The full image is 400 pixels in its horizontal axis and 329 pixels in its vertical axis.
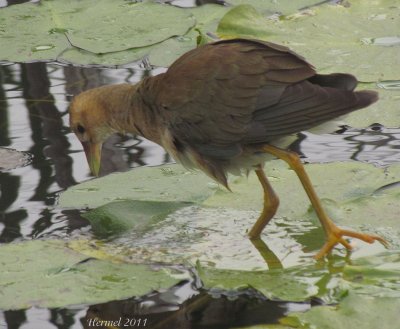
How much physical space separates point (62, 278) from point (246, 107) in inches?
38.7

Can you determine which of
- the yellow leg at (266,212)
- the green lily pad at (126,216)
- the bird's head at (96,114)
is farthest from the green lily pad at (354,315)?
the bird's head at (96,114)

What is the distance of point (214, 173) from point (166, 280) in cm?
63

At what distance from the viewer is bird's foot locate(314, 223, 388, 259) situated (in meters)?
4.08

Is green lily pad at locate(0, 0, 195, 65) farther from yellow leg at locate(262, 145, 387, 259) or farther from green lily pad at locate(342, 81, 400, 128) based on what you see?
yellow leg at locate(262, 145, 387, 259)

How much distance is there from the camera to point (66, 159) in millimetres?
5223

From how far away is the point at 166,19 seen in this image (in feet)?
21.3

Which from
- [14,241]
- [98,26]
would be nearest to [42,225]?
[14,241]

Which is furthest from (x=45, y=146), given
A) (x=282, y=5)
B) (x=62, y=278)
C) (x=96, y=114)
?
(x=282, y=5)

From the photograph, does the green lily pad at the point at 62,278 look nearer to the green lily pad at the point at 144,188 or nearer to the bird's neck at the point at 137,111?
the green lily pad at the point at 144,188

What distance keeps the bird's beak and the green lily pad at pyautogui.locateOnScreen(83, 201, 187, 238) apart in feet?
1.51

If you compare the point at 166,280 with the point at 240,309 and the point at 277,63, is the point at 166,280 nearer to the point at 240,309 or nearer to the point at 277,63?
the point at 240,309

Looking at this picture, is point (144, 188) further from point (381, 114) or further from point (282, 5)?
point (282, 5)

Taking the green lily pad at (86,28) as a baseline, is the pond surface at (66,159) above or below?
below

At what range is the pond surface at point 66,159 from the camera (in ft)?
12.5
